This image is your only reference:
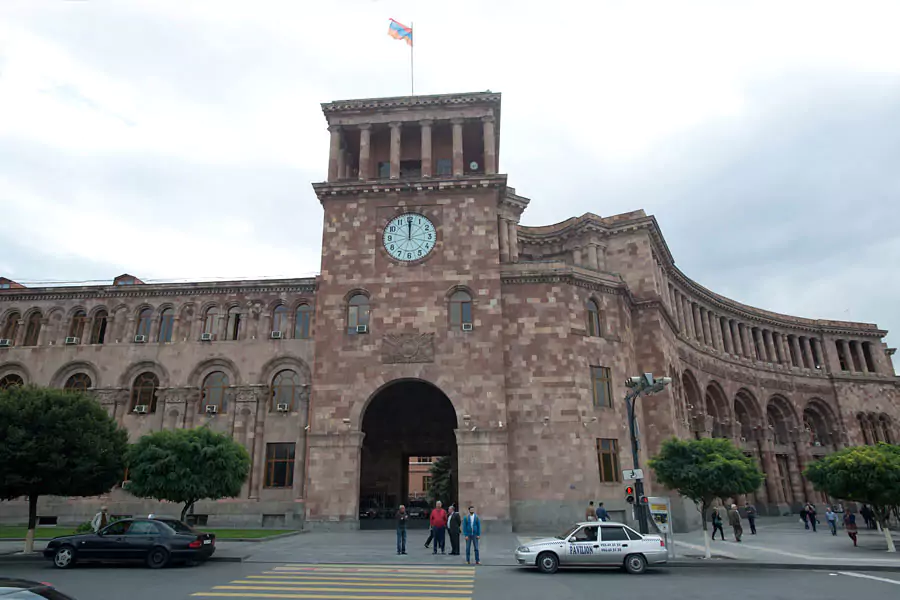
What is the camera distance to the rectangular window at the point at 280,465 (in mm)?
33500

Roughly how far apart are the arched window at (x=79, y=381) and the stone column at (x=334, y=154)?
1934 cm

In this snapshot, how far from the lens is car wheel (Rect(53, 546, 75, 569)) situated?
17641mm

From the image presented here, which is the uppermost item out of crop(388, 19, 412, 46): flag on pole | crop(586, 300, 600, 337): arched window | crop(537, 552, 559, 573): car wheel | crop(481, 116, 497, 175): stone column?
crop(388, 19, 412, 46): flag on pole

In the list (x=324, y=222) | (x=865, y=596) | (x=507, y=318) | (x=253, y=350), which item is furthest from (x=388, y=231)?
(x=865, y=596)

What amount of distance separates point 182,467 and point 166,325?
49.7 ft

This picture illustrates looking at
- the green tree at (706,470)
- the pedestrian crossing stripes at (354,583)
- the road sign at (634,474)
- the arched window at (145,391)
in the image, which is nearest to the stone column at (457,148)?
the green tree at (706,470)

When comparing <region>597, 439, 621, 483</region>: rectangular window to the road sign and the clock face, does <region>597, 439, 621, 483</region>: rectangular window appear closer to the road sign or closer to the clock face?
the road sign

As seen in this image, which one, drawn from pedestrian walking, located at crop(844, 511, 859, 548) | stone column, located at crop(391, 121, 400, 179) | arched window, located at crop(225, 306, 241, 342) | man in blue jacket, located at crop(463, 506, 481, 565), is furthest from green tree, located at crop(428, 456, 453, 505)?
man in blue jacket, located at crop(463, 506, 481, 565)

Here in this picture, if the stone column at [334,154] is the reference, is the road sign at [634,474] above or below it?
below

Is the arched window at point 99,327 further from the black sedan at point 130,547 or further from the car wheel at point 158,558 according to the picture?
the car wheel at point 158,558

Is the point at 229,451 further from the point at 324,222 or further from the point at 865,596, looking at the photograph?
the point at 865,596

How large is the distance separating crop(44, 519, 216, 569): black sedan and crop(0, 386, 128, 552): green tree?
13.4 ft

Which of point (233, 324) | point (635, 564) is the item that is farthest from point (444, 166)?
point (635, 564)

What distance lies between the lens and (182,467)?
80.4 feet
